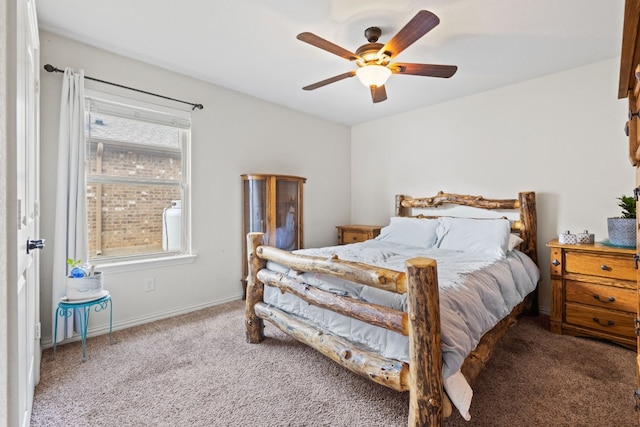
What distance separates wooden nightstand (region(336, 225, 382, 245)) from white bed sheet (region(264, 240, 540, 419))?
1354 mm

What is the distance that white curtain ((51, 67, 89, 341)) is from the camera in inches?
91.9

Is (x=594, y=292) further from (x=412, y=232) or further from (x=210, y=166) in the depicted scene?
(x=210, y=166)

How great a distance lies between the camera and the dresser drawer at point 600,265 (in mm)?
2322

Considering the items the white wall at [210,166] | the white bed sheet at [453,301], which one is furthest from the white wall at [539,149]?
the white wall at [210,166]

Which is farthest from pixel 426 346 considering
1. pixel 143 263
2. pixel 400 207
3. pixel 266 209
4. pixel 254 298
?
pixel 400 207

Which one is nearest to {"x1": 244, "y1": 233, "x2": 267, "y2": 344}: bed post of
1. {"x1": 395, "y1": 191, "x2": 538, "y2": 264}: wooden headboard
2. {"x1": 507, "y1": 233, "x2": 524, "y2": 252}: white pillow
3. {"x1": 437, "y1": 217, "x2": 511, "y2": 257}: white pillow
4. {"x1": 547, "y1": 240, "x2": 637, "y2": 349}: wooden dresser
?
{"x1": 437, "y1": 217, "x2": 511, "y2": 257}: white pillow

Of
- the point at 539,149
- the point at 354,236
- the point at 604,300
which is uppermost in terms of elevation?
the point at 539,149

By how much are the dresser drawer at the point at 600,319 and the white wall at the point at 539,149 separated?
62 cm

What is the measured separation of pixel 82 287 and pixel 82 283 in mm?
31

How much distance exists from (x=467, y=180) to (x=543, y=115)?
100 centimetres

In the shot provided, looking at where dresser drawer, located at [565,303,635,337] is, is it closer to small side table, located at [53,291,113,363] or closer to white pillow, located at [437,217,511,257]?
white pillow, located at [437,217,511,257]

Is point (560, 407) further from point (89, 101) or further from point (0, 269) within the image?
point (89, 101)

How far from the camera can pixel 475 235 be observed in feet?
9.91

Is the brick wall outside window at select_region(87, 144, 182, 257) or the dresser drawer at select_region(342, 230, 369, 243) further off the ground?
the brick wall outside window at select_region(87, 144, 182, 257)
